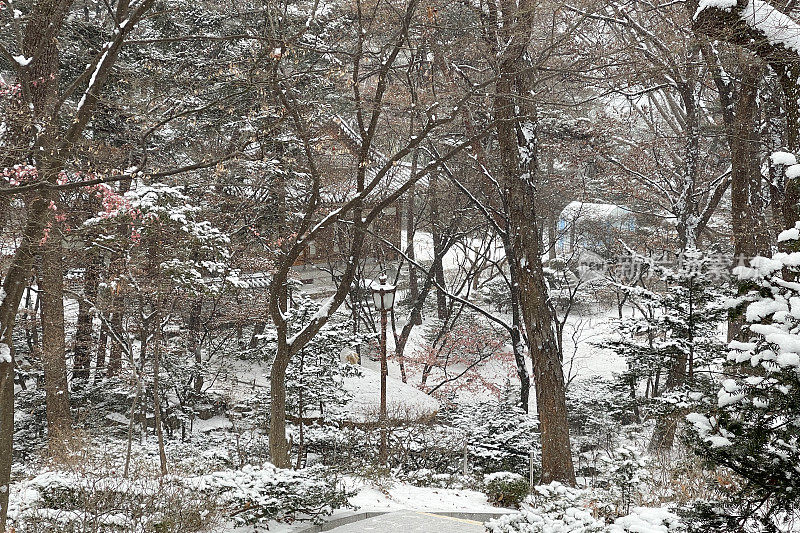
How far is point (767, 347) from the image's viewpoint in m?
3.94

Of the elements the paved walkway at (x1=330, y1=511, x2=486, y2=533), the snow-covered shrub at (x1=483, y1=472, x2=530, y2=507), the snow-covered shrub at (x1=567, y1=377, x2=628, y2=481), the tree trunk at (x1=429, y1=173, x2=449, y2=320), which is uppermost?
the tree trunk at (x1=429, y1=173, x2=449, y2=320)

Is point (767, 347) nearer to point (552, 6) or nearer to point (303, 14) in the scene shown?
point (552, 6)

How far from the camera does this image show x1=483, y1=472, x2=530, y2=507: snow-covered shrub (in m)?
10.1

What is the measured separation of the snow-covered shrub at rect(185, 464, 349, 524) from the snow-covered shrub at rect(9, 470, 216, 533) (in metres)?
0.26

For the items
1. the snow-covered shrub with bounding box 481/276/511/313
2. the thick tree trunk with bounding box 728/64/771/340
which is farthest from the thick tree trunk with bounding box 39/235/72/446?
the snow-covered shrub with bounding box 481/276/511/313

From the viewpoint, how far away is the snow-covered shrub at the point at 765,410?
12.2 feet

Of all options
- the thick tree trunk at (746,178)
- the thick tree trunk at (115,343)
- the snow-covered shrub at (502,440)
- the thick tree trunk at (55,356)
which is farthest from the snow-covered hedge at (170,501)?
the thick tree trunk at (746,178)

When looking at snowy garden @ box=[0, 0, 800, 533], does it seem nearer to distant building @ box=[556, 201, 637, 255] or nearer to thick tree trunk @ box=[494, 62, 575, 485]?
thick tree trunk @ box=[494, 62, 575, 485]

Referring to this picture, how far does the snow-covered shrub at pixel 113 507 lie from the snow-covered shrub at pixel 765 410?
487 centimetres

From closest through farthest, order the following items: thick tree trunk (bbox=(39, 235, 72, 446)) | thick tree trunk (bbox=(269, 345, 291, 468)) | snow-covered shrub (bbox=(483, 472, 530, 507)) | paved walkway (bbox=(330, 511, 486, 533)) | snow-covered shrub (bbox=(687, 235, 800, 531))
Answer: snow-covered shrub (bbox=(687, 235, 800, 531)) < paved walkway (bbox=(330, 511, 486, 533)) < thick tree trunk (bbox=(269, 345, 291, 468)) < snow-covered shrub (bbox=(483, 472, 530, 507)) < thick tree trunk (bbox=(39, 235, 72, 446))

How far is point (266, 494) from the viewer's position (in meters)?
7.43

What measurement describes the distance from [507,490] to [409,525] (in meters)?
2.92

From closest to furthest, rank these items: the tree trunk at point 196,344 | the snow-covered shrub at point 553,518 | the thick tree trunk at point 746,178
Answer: the snow-covered shrub at point 553,518 < the thick tree trunk at point 746,178 < the tree trunk at point 196,344

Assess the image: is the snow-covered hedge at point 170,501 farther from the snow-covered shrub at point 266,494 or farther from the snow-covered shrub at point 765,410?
the snow-covered shrub at point 765,410
